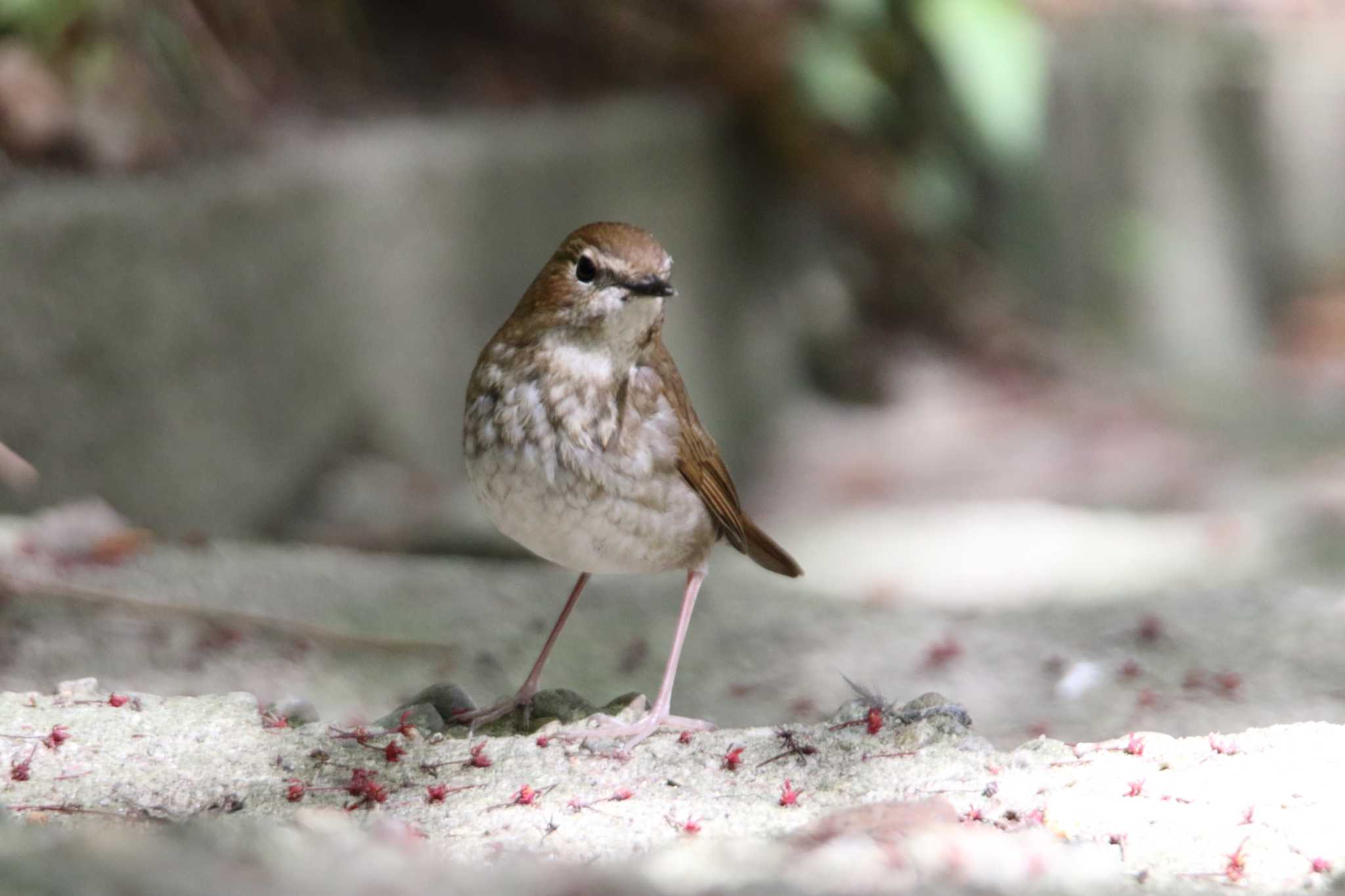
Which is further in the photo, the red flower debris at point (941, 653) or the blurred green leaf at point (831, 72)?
the blurred green leaf at point (831, 72)

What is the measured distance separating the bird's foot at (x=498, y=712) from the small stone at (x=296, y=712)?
318 millimetres

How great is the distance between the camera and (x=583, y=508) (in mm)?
3043

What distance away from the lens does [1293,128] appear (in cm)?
1219

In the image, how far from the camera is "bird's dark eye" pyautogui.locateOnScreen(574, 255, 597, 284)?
9.82ft

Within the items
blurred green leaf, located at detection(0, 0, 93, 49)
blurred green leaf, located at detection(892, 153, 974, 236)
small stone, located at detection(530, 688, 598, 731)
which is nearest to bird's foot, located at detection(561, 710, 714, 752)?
small stone, located at detection(530, 688, 598, 731)

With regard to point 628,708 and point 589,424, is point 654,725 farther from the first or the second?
point 589,424

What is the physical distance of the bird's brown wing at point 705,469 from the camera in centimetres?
326

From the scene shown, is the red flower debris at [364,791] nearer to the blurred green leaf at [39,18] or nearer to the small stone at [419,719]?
the small stone at [419,719]

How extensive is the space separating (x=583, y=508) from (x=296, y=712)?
2.26 feet

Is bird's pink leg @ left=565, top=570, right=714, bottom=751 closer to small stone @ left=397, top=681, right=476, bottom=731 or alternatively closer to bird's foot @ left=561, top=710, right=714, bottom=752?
bird's foot @ left=561, top=710, right=714, bottom=752

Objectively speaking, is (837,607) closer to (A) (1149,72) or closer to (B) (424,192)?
(B) (424,192)

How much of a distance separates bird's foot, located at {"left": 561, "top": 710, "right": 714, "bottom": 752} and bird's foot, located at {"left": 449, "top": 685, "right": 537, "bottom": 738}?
0.71 feet

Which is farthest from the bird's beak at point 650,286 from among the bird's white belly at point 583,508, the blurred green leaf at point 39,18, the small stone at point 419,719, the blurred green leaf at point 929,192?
the blurred green leaf at point 929,192

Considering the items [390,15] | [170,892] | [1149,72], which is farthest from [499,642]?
[1149,72]
